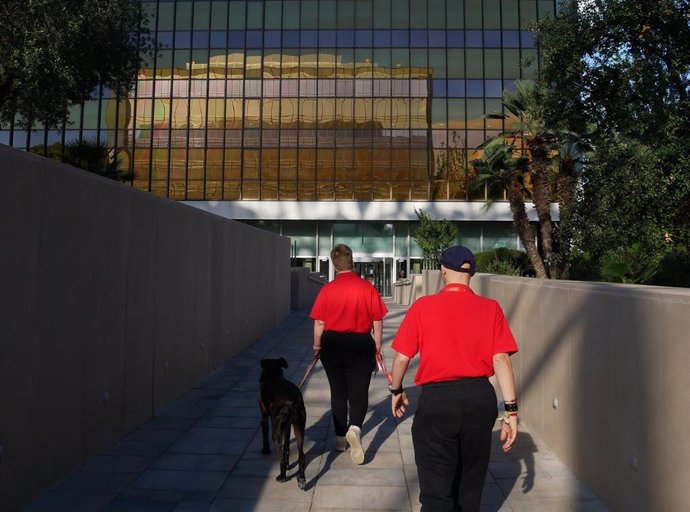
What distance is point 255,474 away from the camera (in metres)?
4.69

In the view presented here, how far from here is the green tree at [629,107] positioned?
12.0 m

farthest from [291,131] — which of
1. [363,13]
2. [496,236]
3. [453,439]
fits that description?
[453,439]

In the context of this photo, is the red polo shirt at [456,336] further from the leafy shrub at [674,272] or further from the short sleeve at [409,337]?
the leafy shrub at [674,272]

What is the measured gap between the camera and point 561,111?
15.0 meters

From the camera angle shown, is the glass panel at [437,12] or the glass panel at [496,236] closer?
the glass panel at [496,236]

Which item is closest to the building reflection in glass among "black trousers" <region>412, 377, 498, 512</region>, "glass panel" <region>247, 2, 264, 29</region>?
"glass panel" <region>247, 2, 264, 29</region>

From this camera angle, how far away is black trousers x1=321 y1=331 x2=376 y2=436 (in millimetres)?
4934

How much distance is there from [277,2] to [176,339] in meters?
38.3

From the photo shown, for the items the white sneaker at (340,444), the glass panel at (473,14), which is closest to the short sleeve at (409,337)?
the white sneaker at (340,444)

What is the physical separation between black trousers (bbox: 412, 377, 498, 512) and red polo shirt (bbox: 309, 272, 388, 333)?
204 centimetres

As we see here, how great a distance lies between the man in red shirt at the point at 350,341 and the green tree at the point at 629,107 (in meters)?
9.40

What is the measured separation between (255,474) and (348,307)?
62.3 inches

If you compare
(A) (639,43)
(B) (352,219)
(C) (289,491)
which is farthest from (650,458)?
(B) (352,219)

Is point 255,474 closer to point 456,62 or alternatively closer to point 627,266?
point 627,266
